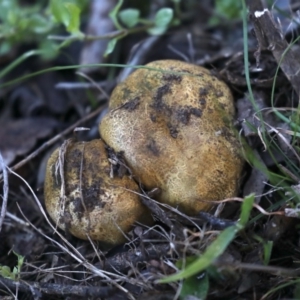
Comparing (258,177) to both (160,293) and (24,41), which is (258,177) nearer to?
(160,293)

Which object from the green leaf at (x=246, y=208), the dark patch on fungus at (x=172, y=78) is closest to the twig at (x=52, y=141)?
the dark patch on fungus at (x=172, y=78)

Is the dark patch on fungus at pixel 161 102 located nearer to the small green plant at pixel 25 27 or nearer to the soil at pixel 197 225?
the soil at pixel 197 225

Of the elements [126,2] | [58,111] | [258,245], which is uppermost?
[126,2]

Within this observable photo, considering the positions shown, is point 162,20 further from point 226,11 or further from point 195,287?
point 195,287

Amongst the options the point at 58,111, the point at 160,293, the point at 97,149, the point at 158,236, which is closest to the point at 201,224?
the point at 158,236

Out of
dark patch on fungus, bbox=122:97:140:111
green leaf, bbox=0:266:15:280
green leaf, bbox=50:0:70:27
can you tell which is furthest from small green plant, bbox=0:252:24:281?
green leaf, bbox=50:0:70:27

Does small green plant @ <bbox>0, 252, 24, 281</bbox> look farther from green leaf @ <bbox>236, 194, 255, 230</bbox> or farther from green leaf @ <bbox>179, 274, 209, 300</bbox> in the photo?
green leaf @ <bbox>236, 194, 255, 230</bbox>

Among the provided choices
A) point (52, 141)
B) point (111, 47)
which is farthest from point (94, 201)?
point (111, 47)
